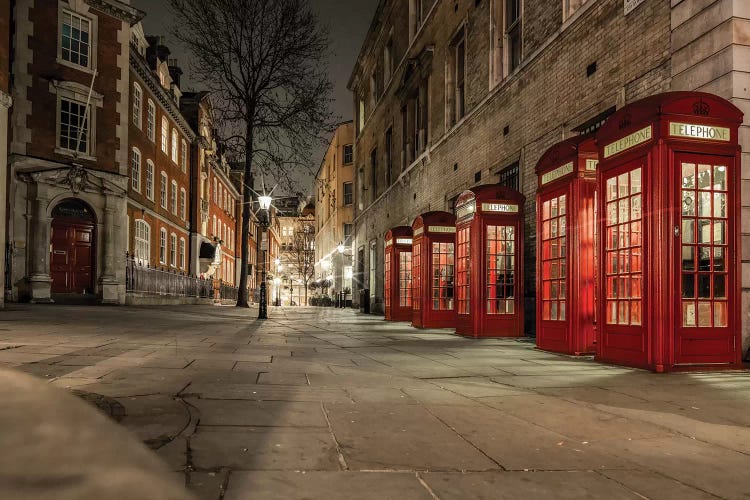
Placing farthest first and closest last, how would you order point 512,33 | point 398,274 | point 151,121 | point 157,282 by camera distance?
point 151,121, point 157,282, point 398,274, point 512,33

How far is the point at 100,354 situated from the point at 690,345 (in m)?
6.60

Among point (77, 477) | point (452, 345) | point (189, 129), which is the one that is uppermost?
point (189, 129)

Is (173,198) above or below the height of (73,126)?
below

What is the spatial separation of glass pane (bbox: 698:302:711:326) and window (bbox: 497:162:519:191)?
6.52 m

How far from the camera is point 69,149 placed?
70.3ft

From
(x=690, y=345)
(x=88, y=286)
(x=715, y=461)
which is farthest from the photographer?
(x=88, y=286)

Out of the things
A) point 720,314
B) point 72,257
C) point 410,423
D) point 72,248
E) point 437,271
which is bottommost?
point 410,423

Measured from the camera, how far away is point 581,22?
991 centimetres

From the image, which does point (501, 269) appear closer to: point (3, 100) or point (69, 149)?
point (3, 100)

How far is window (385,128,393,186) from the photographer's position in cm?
2567

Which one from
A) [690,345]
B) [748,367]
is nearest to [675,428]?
[690,345]

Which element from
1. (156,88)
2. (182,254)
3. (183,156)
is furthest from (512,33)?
(182,254)

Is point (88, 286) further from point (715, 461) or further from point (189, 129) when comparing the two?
point (715, 461)

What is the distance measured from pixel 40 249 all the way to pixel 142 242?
7.33 meters
